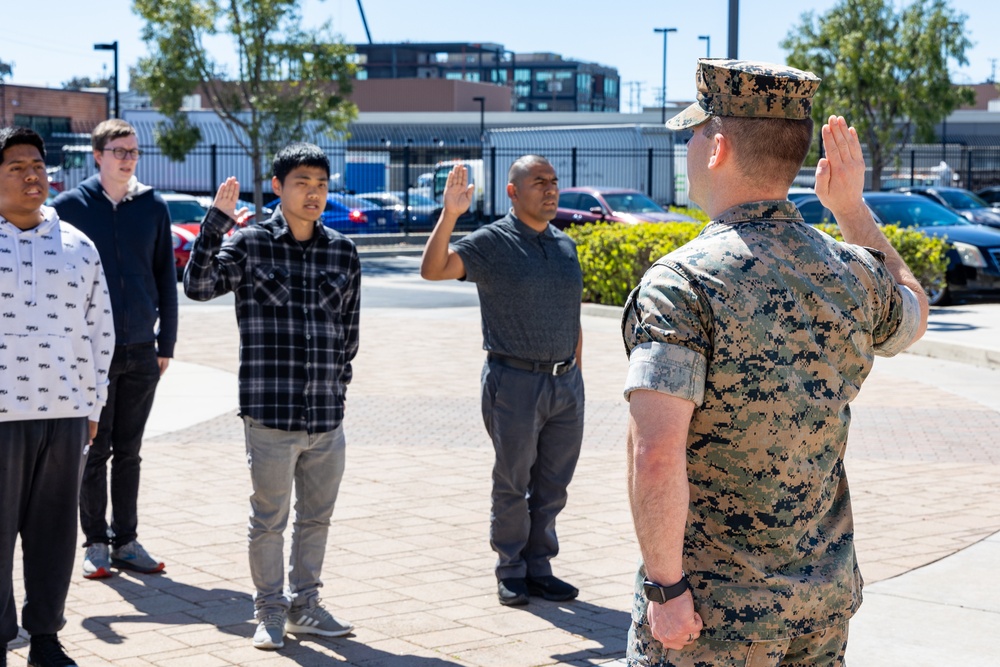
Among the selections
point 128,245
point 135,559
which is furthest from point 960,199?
point 135,559

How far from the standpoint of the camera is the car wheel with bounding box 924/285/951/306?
55.9 feet

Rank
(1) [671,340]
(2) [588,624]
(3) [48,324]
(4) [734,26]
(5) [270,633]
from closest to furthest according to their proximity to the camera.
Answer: (1) [671,340], (3) [48,324], (5) [270,633], (2) [588,624], (4) [734,26]

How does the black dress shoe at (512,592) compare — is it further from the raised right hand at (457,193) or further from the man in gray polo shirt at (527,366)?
the raised right hand at (457,193)

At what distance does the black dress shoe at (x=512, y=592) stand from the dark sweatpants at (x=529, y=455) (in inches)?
1.4

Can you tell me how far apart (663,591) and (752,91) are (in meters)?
1.00

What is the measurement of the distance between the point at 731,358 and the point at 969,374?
10.4 m

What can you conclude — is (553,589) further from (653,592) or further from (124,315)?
(653,592)

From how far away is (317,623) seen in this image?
16.7ft

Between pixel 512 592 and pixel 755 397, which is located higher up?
pixel 755 397

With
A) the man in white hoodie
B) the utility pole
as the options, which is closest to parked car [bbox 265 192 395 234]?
the utility pole

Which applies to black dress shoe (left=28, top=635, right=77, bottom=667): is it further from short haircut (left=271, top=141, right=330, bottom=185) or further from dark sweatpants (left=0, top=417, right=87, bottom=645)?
short haircut (left=271, top=141, right=330, bottom=185)

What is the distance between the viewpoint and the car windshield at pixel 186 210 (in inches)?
954

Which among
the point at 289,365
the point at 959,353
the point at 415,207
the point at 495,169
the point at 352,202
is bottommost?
the point at 959,353

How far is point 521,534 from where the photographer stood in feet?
18.4
